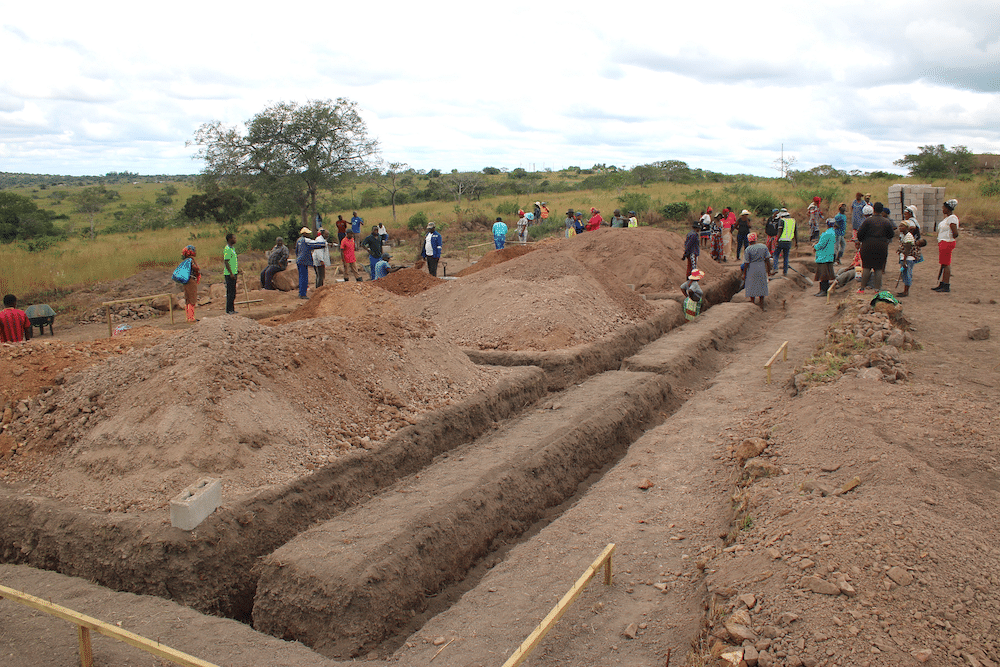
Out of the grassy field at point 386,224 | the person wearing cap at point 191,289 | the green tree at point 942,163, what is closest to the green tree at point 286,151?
the grassy field at point 386,224

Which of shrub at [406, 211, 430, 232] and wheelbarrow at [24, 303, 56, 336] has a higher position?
shrub at [406, 211, 430, 232]

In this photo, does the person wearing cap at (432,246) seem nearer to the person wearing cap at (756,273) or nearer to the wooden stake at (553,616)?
the person wearing cap at (756,273)

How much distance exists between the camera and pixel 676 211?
84.1 feet

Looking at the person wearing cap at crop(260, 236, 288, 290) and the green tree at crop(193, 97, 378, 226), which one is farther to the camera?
the green tree at crop(193, 97, 378, 226)

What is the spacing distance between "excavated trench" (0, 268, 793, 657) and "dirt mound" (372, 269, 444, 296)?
22.6ft

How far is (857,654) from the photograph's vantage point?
2.96 m

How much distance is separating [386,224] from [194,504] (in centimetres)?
2498

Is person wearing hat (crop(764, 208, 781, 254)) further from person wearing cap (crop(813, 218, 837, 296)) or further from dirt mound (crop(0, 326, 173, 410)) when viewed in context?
dirt mound (crop(0, 326, 173, 410))

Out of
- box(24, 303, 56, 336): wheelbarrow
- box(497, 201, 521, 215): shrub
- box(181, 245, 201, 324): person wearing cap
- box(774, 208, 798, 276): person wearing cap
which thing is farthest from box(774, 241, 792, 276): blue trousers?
box(497, 201, 521, 215): shrub

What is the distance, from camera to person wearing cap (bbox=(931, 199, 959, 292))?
11.3 metres

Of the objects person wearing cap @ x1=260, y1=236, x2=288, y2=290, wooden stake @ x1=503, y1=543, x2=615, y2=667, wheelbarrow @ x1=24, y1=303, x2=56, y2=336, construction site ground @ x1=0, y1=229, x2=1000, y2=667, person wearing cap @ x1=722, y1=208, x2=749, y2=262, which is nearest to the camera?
wooden stake @ x1=503, y1=543, x2=615, y2=667

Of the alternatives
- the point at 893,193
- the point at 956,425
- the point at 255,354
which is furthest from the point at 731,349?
the point at 893,193

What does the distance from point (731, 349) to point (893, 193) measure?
12.2m

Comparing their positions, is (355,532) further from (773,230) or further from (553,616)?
(773,230)
